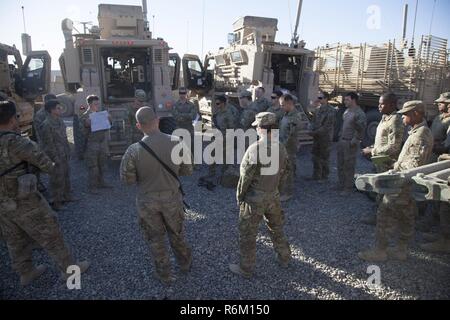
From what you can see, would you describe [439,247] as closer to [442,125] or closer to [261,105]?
[442,125]

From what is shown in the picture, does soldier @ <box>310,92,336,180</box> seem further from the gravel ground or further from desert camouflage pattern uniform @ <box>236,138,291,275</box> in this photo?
desert camouflage pattern uniform @ <box>236,138,291,275</box>

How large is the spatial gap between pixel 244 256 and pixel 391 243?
1957 millimetres

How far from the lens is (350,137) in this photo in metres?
5.21

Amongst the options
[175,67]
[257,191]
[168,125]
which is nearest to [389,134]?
[257,191]

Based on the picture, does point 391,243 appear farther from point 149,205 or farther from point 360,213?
point 149,205

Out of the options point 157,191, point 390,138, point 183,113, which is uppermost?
point 183,113

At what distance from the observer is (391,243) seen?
384cm

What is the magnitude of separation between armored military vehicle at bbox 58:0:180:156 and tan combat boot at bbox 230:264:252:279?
3743 mm

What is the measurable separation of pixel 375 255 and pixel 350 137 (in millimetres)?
2327

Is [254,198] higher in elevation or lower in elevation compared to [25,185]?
lower

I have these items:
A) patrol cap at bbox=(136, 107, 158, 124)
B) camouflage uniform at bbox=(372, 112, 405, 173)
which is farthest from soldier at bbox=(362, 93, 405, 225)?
patrol cap at bbox=(136, 107, 158, 124)

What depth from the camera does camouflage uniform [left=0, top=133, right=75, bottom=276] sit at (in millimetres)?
2723

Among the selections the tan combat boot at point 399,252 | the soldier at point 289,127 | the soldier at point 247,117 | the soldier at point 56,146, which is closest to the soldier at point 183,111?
the soldier at point 247,117
